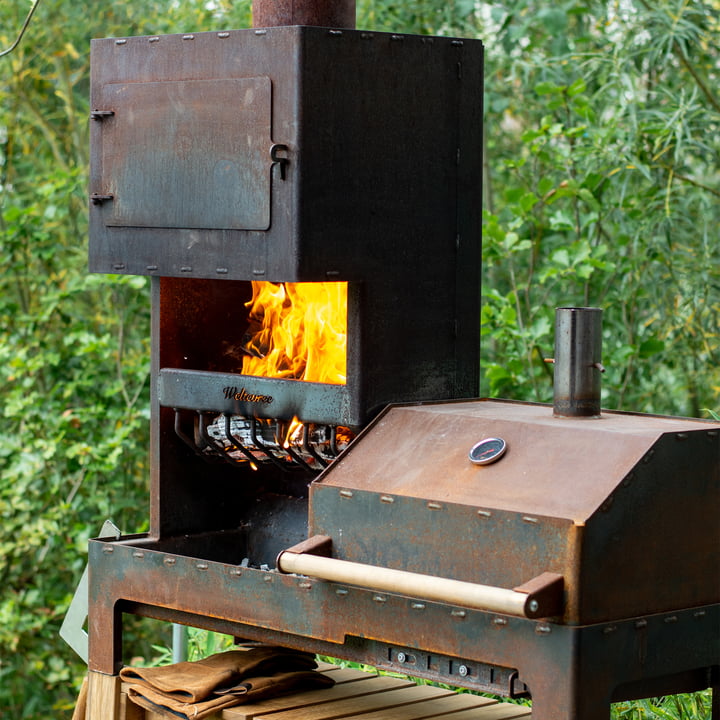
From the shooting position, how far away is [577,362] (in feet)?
9.75

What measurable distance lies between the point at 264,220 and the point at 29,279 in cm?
339

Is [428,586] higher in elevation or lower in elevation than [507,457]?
lower

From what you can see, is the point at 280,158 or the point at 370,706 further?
the point at 370,706

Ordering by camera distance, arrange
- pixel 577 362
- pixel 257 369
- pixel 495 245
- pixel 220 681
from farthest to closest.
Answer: pixel 495 245 → pixel 257 369 → pixel 220 681 → pixel 577 362

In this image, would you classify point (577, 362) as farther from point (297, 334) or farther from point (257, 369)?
point (257, 369)

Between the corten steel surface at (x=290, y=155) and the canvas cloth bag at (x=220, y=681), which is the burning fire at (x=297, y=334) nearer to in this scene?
the corten steel surface at (x=290, y=155)

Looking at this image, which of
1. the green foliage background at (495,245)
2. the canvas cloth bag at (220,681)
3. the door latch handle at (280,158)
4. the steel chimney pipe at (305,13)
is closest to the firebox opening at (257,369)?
the door latch handle at (280,158)

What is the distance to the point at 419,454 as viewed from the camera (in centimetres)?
298

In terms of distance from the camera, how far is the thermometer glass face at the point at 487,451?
284cm

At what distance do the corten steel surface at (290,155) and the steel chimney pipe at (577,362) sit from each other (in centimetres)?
44

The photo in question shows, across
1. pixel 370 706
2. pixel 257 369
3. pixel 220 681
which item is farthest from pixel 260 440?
pixel 370 706

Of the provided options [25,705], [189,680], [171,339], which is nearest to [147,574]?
[189,680]

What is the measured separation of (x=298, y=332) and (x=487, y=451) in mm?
779

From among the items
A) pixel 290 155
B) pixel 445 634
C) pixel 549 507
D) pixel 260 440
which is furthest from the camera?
pixel 260 440
